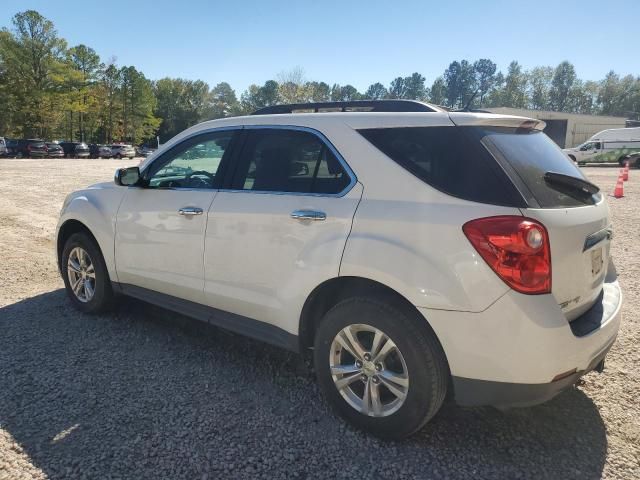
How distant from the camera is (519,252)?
2191 millimetres

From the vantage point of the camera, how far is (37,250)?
7.07 meters

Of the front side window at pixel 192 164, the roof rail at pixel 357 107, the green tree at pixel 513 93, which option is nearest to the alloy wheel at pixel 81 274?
the front side window at pixel 192 164

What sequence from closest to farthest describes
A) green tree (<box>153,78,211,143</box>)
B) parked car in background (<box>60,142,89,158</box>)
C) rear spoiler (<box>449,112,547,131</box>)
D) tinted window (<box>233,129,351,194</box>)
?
1. rear spoiler (<box>449,112,547,131</box>)
2. tinted window (<box>233,129,351,194</box>)
3. parked car in background (<box>60,142,89,158</box>)
4. green tree (<box>153,78,211,143</box>)

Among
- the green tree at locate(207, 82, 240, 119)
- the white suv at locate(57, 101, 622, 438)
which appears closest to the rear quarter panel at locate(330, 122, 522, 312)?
the white suv at locate(57, 101, 622, 438)

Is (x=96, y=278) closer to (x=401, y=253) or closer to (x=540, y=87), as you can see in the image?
(x=401, y=253)

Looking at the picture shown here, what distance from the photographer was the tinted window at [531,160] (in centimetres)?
240

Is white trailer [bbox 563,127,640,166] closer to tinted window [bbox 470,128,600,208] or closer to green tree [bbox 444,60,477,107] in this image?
tinted window [bbox 470,128,600,208]

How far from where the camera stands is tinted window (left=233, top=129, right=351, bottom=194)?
9.39 ft

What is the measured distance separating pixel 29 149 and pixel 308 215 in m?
46.3

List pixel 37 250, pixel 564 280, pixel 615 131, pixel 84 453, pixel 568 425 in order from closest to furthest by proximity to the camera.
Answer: pixel 564 280, pixel 84 453, pixel 568 425, pixel 37 250, pixel 615 131

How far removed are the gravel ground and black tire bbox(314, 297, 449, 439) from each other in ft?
0.45

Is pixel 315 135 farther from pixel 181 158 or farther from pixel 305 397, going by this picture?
pixel 305 397

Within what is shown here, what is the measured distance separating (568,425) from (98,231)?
3904 mm

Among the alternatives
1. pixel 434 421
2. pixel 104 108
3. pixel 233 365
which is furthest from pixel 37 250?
pixel 104 108
